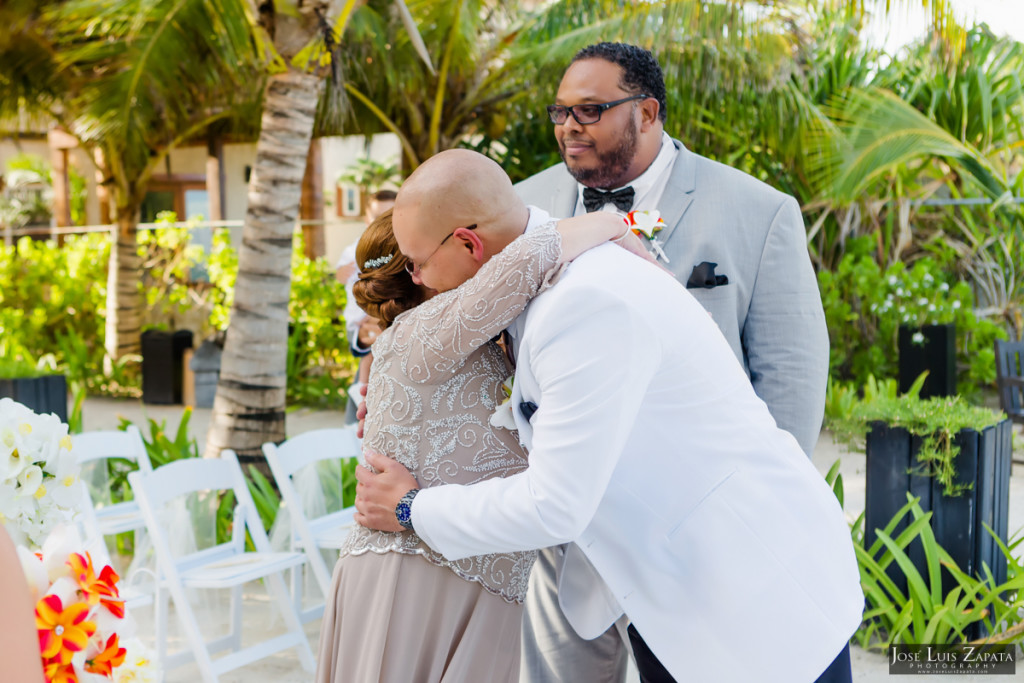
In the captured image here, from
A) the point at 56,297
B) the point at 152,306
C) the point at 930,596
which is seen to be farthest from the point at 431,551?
the point at 56,297

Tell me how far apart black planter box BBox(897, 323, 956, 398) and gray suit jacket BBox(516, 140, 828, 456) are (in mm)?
6920

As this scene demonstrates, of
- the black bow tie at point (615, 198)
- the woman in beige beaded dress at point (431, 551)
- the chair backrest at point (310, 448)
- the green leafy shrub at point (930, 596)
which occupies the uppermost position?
the black bow tie at point (615, 198)

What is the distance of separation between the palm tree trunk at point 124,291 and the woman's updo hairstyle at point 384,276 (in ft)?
34.2

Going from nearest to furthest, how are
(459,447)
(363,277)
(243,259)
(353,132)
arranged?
(459,447) < (363,277) < (243,259) < (353,132)

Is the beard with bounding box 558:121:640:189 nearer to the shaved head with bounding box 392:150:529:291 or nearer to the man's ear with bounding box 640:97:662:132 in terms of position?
the man's ear with bounding box 640:97:662:132

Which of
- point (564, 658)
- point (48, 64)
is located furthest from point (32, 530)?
point (48, 64)

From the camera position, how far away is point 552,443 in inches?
59.9

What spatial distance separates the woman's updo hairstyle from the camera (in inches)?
80.7

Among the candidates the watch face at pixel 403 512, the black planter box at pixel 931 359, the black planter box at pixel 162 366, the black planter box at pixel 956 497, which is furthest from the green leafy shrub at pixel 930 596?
the black planter box at pixel 162 366

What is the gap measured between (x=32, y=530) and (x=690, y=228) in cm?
180

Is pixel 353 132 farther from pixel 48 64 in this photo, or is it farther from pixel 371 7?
pixel 48 64

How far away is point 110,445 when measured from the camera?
443 cm

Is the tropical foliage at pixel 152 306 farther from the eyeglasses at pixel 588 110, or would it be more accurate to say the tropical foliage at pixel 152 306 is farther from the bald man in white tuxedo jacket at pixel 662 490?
the bald man in white tuxedo jacket at pixel 662 490

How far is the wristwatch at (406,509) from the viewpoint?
69.3 inches
